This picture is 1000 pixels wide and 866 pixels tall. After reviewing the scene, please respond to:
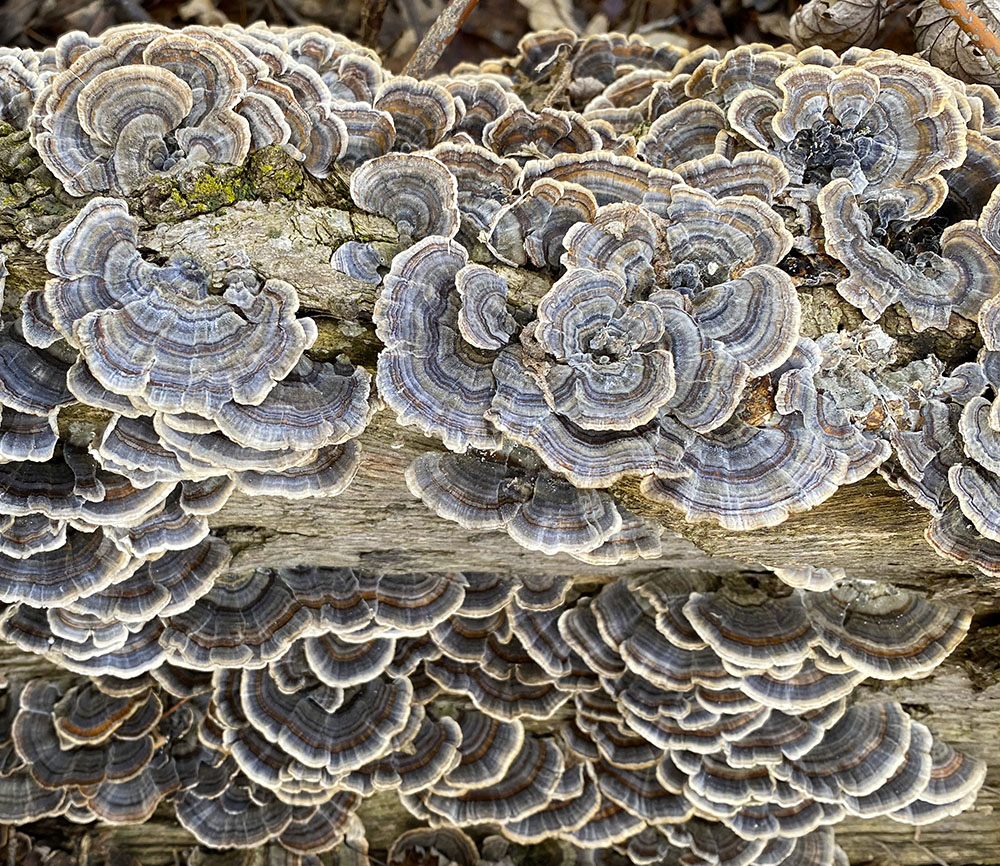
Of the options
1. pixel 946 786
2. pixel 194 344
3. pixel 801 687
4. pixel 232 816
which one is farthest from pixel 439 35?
pixel 946 786

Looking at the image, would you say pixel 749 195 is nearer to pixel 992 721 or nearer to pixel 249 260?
pixel 249 260

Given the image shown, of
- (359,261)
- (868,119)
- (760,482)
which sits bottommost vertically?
(760,482)

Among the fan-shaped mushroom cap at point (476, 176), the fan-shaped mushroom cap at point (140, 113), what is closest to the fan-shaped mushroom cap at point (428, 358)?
the fan-shaped mushroom cap at point (476, 176)

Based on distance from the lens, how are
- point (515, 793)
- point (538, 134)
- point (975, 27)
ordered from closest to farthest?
point (538, 134) → point (975, 27) → point (515, 793)

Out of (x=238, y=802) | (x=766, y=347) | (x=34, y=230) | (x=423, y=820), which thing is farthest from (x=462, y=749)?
(x=34, y=230)

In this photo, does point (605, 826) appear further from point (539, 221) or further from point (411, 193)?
point (411, 193)

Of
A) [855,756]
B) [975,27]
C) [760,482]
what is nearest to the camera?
[760,482]
